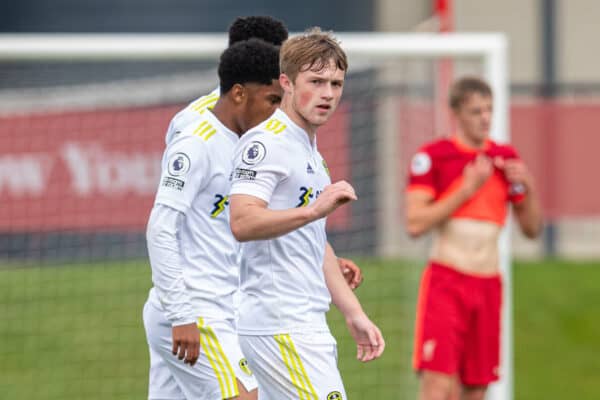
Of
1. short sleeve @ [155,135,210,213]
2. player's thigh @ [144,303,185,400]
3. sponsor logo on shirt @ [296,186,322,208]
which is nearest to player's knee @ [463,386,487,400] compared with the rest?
player's thigh @ [144,303,185,400]

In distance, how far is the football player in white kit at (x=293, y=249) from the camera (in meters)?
3.93

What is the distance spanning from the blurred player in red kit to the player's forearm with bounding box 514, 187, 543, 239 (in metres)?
0.05

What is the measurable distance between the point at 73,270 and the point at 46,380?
765 mm

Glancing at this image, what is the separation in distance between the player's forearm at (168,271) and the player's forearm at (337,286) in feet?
1.56

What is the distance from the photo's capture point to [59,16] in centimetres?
1509

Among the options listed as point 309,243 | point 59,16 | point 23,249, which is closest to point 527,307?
point 23,249

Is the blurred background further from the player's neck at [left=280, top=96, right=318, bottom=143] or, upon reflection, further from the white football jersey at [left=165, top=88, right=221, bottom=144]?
the player's neck at [left=280, top=96, right=318, bottom=143]

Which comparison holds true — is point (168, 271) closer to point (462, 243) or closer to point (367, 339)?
point (367, 339)

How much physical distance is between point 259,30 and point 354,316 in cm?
136

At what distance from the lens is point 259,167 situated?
388 cm

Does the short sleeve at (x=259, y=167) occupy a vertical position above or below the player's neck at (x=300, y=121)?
below

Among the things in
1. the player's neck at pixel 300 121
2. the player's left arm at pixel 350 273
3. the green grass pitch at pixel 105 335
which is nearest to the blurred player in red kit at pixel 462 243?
the green grass pitch at pixel 105 335

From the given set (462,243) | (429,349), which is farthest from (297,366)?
(462,243)

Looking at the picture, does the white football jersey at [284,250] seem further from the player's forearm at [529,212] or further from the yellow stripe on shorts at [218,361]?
the player's forearm at [529,212]
